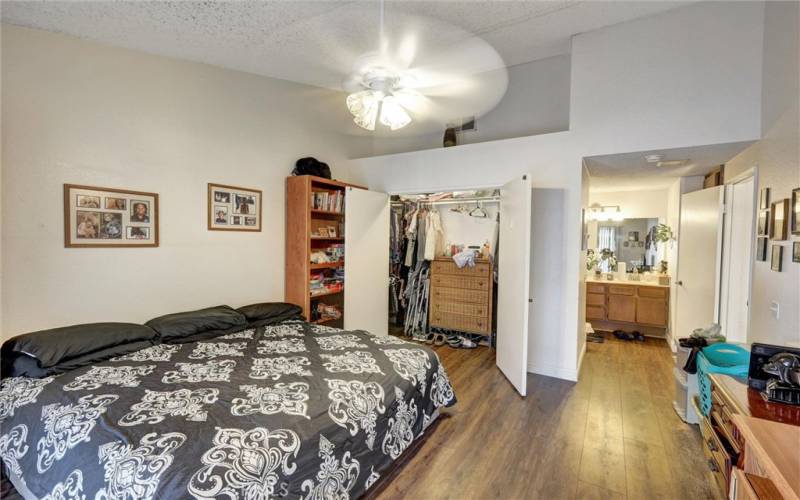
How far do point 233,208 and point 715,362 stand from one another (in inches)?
153

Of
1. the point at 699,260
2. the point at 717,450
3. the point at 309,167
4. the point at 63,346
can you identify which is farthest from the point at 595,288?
the point at 63,346


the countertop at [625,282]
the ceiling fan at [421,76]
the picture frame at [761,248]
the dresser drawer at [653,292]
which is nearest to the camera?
the ceiling fan at [421,76]

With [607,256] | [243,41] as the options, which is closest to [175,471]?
[243,41]

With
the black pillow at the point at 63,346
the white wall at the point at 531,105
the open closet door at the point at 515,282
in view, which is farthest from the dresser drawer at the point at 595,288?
the black pillow at the point at 63,346

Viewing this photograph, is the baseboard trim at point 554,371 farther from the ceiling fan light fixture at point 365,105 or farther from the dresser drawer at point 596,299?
the ceiling fan light fixture at point 365,105

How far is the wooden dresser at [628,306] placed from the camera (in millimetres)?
4453

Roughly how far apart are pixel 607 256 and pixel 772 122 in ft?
10.2

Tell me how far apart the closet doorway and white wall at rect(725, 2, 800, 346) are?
172 cm

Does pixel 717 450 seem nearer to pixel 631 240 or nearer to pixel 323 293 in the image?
pixel 323 293

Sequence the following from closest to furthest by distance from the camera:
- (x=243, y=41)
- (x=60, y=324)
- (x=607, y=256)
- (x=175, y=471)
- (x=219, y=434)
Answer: (x=175, y=471)
(x=219, y=434)
(x=60, y=324)
(x=243, y=41)
(x=607, y=256)

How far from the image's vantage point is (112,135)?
7.92 feet

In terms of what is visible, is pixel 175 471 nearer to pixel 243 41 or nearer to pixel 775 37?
pixel 243 41

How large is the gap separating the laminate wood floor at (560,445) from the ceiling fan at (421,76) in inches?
86.0

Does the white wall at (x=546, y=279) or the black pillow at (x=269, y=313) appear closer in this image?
the black pillow at (x=269, y=313)
